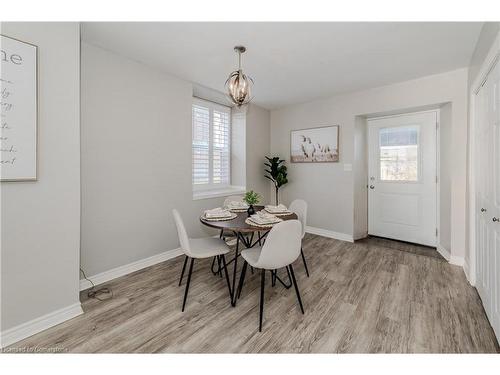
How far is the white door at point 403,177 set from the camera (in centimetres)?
350

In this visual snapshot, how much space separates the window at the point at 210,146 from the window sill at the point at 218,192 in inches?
2.6

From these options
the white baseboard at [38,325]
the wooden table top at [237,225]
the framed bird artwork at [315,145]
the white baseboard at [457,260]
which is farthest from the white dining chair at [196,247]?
the white baseboard at [457,260]

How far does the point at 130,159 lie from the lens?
105 inches

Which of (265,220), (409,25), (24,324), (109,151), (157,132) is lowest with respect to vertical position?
(24,324)

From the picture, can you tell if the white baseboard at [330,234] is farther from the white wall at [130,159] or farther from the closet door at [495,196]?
the white wall at [130,159]

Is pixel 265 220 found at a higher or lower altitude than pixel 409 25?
lower

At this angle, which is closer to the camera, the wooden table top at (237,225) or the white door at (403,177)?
the wooden table top at (237,225)

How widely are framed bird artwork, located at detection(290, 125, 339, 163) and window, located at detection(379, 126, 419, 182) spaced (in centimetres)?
78

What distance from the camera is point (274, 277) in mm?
2439

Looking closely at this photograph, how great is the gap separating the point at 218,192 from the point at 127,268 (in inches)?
68.9

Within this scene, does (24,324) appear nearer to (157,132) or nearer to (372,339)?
(157,132)

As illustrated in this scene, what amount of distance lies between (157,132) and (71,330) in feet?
7.00
